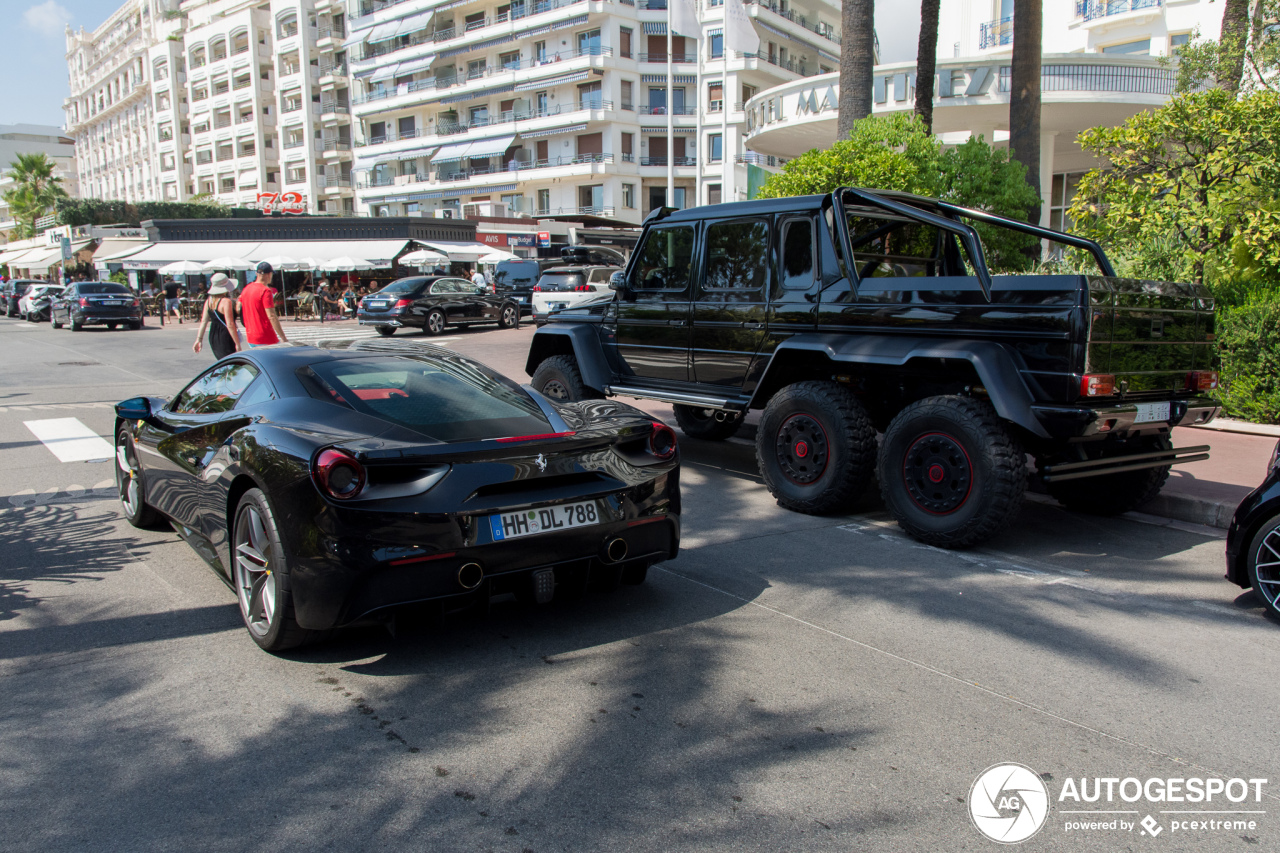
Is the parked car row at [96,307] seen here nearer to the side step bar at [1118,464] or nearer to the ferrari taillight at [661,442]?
the ferrari taillight at [661,442]

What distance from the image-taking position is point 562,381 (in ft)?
28.3

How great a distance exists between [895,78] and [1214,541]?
679 inches

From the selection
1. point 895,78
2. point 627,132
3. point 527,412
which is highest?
point 627,132

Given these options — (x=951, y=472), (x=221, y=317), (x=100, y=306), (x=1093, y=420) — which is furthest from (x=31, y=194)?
(x=1093, y=420)

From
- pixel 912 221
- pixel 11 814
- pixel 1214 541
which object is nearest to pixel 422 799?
pixel 11 814

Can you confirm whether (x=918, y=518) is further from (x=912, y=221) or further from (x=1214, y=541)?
(x=912, y=221)

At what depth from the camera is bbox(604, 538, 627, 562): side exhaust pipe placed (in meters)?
4.03

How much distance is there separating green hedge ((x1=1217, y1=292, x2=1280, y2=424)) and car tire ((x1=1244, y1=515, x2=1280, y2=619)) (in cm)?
562

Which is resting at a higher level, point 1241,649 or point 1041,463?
Answer: point 1041,463

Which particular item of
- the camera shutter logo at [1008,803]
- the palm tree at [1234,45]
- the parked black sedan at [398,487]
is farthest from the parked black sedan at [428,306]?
the camera shutter logo at [1008,803]

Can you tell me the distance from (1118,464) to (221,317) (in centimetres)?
953

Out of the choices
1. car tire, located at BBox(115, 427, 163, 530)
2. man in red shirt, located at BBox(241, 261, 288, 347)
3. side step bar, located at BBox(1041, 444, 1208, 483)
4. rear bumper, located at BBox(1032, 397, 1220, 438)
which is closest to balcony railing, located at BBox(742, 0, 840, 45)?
man in red shirt, located at BBox(241, 261, 288, 347)

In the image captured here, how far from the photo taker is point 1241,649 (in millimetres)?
4102

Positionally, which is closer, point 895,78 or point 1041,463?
point 1041,463
